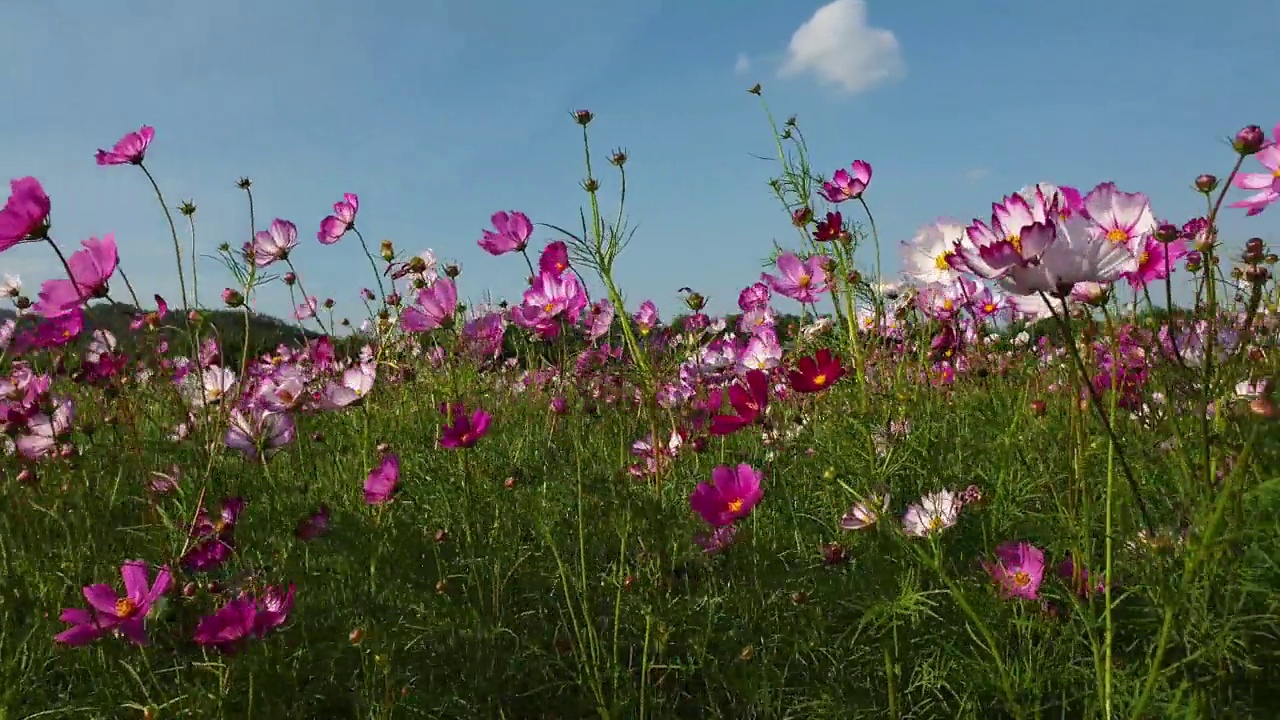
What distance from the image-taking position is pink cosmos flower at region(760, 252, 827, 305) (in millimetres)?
2330

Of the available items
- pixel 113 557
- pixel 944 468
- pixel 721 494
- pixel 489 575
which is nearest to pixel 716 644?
pixel 721 494

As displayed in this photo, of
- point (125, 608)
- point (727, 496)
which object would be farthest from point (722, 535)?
point (125, 608)

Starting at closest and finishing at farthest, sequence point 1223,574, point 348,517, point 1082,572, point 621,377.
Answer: point 1223,574 → point 1082,572 → point 348,517 → point 621,377

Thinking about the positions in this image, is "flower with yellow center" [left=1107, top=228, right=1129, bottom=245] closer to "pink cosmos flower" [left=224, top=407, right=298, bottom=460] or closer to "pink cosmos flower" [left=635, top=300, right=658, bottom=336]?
"pink cosmos flower" [left=224, top=407, right=298, bottom=460]

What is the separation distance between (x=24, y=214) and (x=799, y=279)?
1.72 metres

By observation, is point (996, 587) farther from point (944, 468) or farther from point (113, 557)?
point (113, 557)

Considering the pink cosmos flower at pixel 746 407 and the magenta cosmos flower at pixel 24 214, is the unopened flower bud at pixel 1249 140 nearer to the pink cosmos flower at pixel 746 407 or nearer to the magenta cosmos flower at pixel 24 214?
the pink cosmos flower at pixel 746 407

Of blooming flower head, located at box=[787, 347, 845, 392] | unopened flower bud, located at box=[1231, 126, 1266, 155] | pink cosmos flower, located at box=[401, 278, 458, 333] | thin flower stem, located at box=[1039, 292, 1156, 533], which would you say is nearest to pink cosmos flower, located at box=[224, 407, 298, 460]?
pink cosmos flower, located at box=[401, 278, 458, 333]

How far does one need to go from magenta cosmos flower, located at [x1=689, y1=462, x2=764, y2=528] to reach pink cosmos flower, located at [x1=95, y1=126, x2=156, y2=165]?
1.44 metres

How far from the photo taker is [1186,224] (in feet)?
5.04

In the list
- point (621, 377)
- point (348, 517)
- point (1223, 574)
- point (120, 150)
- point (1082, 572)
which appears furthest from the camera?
point (621, 377)

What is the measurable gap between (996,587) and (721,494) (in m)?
0.45

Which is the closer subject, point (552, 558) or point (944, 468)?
point (552, 558)

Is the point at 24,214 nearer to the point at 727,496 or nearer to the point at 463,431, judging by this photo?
the point at 463,431
